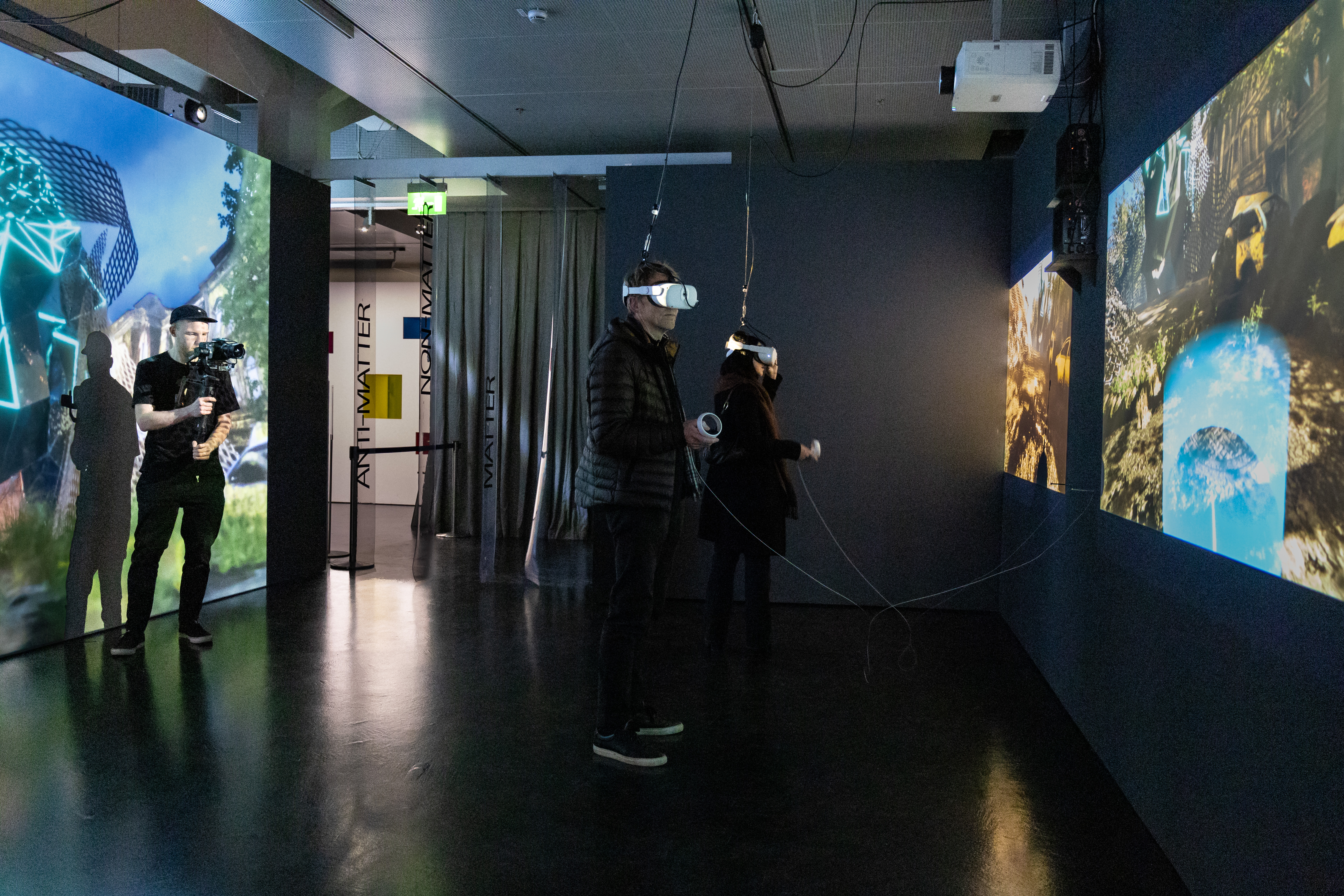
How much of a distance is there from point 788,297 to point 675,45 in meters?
1.62

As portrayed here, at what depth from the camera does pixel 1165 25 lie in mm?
2889

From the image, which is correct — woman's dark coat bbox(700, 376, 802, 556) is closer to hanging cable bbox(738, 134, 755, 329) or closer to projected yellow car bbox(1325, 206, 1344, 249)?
hanging cable bbox(738, 134, 755, 329)

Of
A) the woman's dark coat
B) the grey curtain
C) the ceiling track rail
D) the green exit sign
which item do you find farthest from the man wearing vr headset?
the grey curtain

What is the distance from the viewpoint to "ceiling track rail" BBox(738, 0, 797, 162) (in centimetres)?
462

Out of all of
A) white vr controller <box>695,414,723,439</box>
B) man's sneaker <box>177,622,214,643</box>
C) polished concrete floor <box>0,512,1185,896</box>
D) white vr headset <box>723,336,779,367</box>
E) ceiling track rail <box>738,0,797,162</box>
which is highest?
ceiling track rail <box>738,0,797,162</box>

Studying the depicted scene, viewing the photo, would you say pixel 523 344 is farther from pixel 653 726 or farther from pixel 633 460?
pixel 633 460

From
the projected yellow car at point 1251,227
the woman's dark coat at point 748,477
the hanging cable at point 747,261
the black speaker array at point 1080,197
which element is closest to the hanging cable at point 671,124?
the hanging cable at point 747,261

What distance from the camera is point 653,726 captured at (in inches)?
136

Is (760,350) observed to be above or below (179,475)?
above

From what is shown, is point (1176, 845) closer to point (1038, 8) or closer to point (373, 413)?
point (1038, 8)

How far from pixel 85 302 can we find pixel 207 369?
2.12 feet

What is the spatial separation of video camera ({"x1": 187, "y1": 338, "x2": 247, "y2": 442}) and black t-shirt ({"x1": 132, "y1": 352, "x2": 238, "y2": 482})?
1 centimetres

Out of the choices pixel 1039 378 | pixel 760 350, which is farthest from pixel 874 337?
pixel 760 350

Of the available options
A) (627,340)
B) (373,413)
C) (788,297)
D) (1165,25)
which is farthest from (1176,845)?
(373,413)
